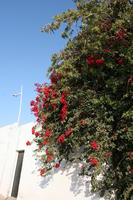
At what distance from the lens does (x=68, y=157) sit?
591 centimetres

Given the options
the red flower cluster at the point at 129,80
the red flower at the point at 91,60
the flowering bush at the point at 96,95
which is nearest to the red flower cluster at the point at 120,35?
the flowering bush at the point at 96,95

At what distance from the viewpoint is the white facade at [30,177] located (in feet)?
19.8

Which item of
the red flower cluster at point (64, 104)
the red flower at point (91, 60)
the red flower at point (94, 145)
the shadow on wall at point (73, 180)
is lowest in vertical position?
the shadow on wall at point (73, 180)

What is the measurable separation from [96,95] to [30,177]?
4786 mm

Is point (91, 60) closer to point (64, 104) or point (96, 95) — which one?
point (96, 95)

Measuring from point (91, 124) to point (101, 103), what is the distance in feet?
1.78

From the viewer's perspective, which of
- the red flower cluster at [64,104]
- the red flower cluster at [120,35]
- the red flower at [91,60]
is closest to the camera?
the red flower cluster at [120,35]

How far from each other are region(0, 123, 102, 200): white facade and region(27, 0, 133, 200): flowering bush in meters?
0.70

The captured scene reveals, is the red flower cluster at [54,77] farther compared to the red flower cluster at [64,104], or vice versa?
the red flower cluster at [54,77]

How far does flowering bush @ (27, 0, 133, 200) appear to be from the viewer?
450 centimetres

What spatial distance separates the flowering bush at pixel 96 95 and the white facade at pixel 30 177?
70cm

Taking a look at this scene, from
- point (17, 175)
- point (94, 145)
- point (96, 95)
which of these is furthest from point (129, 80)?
point (17, 175)

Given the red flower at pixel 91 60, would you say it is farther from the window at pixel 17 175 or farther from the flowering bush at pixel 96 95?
the window at pixel 17 175

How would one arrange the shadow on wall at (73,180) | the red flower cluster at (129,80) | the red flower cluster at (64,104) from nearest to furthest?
the red flower cluster at (129,80), the red flower cluster at (64,104), the shadow on wall at (73,180)
